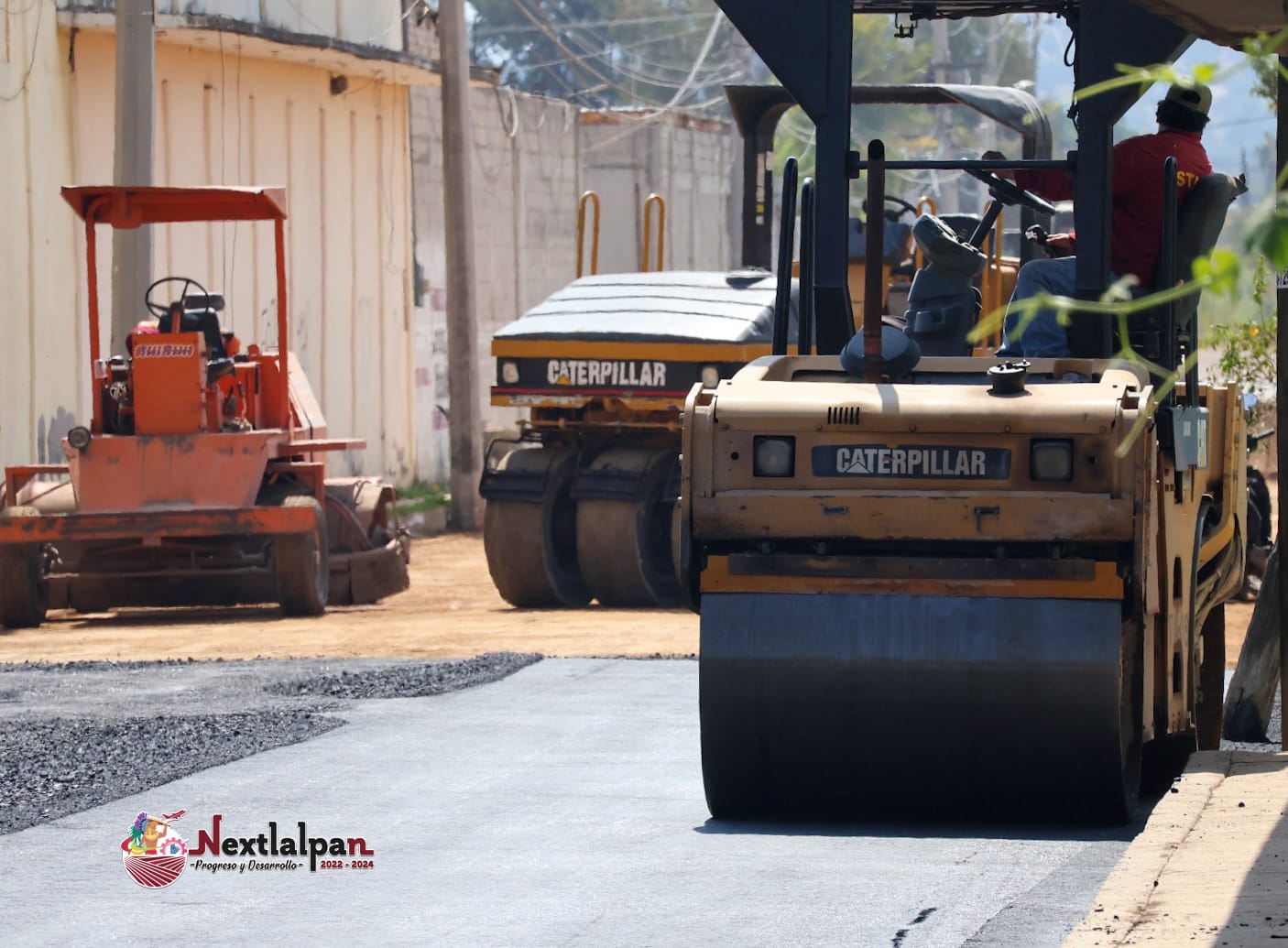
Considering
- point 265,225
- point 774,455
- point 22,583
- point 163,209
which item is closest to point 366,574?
point 22,583

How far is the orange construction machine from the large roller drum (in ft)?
29.6

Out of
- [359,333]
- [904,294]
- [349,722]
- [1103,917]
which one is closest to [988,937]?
[1103,917]

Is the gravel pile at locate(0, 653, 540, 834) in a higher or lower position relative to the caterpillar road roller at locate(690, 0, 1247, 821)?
lower

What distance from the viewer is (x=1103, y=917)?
15.7ft

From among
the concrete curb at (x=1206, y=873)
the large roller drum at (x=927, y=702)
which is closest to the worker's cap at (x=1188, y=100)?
the large roller drum at (x=927, y=702)

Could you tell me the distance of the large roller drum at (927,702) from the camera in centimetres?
650

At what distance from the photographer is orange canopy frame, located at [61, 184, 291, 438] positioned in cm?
1559

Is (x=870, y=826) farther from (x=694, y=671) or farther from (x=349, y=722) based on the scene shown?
(x=694, y=671)

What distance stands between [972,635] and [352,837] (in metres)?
1.91

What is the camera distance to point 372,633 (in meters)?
14.9

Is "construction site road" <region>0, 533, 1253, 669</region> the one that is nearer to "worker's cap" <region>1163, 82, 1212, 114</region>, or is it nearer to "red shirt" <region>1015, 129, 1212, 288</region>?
"red shirt" <region>1015, 129, 1212, 288</region>

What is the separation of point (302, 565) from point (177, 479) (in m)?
1.03

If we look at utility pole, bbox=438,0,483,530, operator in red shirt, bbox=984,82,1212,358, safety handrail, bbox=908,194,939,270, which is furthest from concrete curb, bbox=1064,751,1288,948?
utility pole, bbox=438,0,483,530

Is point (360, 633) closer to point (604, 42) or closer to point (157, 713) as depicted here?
point (157, 713)
